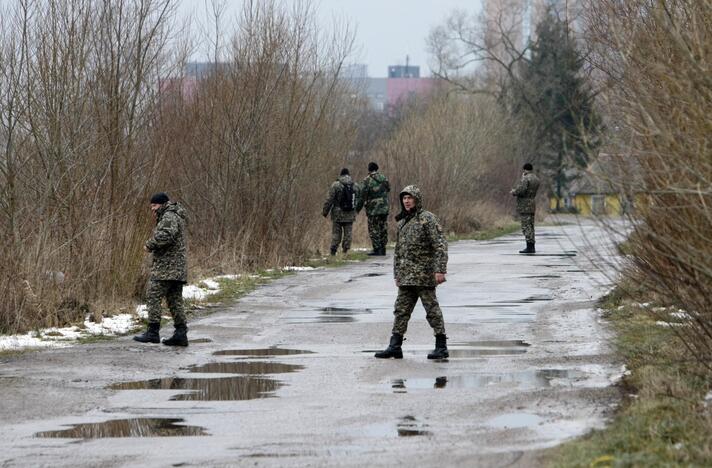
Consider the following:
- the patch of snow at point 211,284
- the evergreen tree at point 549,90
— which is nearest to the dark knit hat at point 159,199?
the patch of snow at point 211,284

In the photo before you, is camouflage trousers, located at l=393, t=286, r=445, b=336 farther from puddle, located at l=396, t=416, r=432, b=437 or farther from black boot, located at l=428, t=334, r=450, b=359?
puddle, located at l=396, t=416, r=432, b=437

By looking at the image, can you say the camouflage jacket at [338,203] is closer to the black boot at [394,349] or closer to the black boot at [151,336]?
the black boot at [151,336]

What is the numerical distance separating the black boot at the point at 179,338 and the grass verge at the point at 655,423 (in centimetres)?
483

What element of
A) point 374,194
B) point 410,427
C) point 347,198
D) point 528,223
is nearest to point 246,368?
point 410,427

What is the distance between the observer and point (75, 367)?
43.1ft

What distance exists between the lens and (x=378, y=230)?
30.4 metres

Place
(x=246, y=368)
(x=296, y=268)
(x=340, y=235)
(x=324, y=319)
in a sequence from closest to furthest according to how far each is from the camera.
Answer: (x=246, y=368) < (x=324, y=319) < (x=296, y=268) < (x=340, y=235)

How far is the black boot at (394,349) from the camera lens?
13625 millimetres

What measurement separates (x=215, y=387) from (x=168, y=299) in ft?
11.1

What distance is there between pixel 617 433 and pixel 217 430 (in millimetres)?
Result: 2756

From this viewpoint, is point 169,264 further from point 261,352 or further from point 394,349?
point 394,349

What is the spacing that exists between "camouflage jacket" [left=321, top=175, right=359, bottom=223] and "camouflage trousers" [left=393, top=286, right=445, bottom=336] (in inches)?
594

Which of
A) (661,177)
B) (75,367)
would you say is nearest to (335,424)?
(661,177)

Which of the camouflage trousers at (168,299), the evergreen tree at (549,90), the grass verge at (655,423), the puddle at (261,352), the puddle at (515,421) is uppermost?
the evergreen tree at (549,90)
